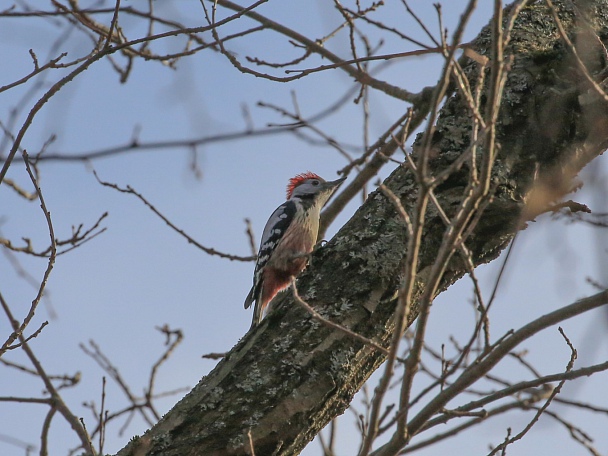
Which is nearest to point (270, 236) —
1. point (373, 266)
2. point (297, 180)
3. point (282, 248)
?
point (282, 248)

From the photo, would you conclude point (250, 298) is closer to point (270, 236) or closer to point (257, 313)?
point (257, 313)

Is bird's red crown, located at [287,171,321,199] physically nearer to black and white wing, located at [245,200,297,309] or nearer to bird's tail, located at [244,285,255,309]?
black and white wing, located at [245,200,297,309]

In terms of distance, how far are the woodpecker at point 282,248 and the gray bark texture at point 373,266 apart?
2.76m

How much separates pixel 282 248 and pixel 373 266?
129 inches

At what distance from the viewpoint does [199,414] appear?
9.62ft

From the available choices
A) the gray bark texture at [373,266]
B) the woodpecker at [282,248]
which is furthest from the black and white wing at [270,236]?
the gray bark texture at [373,266]

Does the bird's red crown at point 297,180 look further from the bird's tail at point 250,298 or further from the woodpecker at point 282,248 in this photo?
the bird's tail at point 250,298

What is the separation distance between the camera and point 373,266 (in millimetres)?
3201

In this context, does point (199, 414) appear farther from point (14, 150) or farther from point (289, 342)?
point (14, 150)

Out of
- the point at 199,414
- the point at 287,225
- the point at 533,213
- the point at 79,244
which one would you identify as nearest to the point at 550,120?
the point at 533,213

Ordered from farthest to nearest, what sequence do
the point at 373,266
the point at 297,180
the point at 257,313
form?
1. the point at 297,180
2. the point at 257,313
3. the point at 373,266

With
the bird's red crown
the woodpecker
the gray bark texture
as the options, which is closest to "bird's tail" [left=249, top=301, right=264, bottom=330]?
the woodpecker

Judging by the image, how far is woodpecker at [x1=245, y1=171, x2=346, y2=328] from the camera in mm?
6355

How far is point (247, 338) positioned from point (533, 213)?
1.32 meters
